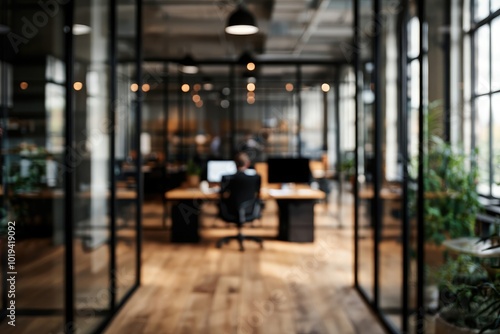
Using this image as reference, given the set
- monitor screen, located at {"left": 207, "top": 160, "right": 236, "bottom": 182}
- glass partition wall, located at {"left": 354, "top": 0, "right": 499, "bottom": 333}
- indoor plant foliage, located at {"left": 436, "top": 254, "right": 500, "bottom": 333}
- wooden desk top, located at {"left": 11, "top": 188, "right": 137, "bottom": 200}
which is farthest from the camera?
monitor screen, located at {"left": 207, "top": 160, "right": 236, "bottom": 182}

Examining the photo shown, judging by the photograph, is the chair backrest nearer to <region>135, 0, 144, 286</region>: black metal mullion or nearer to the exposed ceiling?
<region>135, 0, 144, 286</region>: black metal mullion

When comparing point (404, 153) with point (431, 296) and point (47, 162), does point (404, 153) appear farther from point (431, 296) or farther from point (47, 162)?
point (47, 162)

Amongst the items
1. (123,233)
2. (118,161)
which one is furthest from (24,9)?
(123,233)

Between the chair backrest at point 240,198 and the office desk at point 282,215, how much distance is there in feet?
1.16

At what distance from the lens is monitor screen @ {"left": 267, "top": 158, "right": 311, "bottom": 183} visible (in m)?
9.07

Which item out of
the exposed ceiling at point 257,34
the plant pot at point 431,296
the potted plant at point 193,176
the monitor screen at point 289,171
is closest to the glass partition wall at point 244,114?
the exposed ceiling at point 257,34

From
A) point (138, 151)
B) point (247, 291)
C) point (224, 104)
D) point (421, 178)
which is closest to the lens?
point (421, 178)

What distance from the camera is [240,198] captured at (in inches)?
329

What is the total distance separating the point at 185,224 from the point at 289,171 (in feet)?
6.06

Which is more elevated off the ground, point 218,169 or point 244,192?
point 218,169

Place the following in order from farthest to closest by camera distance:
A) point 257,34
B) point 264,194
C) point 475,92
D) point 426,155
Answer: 1. point 257,34
2. point 264,194
3. point 475,92
4. point 426,155

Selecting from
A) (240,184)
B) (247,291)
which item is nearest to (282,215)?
(240,184)

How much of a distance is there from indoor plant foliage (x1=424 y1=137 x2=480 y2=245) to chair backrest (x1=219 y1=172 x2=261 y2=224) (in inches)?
127

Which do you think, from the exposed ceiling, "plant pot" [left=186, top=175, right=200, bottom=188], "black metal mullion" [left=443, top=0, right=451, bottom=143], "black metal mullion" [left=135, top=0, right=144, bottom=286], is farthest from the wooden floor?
the exposed ceiling
